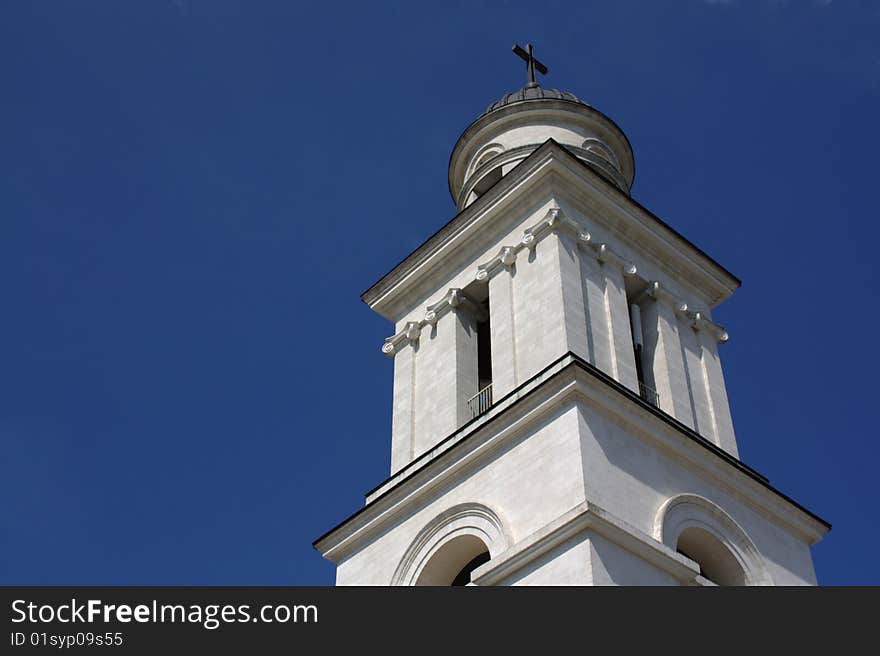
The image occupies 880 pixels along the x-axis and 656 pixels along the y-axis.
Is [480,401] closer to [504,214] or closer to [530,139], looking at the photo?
[504,214]

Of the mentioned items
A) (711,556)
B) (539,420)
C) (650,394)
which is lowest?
(711,556)

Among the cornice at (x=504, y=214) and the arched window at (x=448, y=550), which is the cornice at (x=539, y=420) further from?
the cornice at (x=504, y=214)

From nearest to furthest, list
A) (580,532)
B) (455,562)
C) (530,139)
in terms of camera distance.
A: (580,532), (455,562), (530,139)

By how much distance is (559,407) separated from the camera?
28.4m

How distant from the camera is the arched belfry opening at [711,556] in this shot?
28.9m

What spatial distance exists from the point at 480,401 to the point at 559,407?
475 centimetres

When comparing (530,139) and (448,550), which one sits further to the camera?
(530,139)

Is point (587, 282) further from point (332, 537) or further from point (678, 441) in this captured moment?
point (332, 537)

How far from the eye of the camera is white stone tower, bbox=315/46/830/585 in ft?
89.0

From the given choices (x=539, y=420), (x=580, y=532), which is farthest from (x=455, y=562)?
(x=580, y=532)

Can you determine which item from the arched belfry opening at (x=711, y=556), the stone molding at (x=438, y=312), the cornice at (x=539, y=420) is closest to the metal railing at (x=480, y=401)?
the cornice at (x=539, y=420)

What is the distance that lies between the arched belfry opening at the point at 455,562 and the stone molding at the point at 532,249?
7.57 m

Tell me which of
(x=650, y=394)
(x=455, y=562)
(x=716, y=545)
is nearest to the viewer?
(x=716, y=545)

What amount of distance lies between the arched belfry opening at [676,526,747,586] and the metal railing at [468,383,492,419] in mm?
5989
